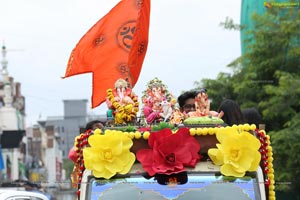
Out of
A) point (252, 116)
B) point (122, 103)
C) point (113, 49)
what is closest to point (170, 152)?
point (122, 103)

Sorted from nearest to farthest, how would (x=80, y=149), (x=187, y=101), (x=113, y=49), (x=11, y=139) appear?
(x=80, y=149), (x=187, y=101), (x=113, y=49), (x=11, y=139)

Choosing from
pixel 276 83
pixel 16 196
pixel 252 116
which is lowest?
pixel 16 196

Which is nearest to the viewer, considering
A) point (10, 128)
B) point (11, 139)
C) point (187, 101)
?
point (187, 101)

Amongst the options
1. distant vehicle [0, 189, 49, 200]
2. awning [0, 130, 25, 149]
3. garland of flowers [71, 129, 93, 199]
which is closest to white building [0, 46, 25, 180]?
awning [0, 130, 25, 149]

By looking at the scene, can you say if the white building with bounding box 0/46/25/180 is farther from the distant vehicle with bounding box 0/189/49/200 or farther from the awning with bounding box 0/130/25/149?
the distant vehicle with bounding box 0/189/49/200

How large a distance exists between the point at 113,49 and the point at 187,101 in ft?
8.73

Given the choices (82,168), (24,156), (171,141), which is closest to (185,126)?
(171,141)

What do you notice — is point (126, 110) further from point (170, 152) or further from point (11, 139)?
point (11, 139)

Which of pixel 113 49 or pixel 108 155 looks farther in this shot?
pixel 113 49

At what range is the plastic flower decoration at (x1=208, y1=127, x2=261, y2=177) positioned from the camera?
6.73m

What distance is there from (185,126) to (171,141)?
1.36 feet

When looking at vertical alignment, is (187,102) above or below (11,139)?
above

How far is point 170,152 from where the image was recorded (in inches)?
266

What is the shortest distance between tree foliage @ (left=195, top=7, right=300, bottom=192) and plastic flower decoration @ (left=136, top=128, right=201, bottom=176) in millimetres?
12103
